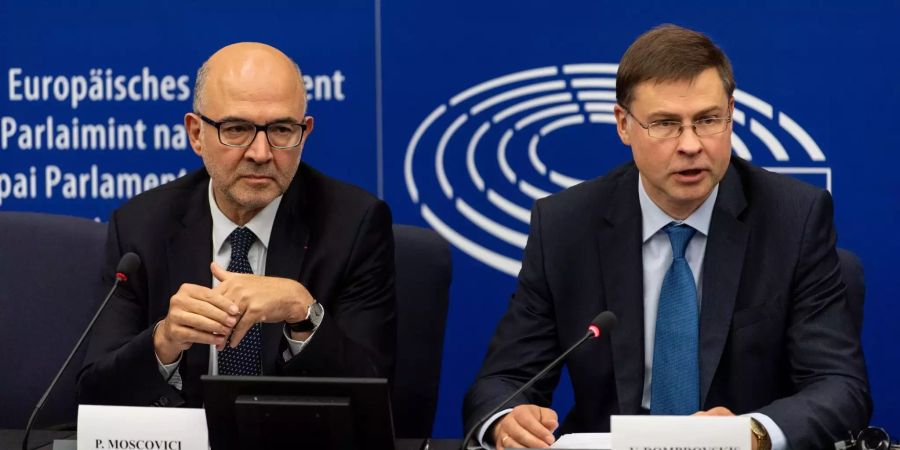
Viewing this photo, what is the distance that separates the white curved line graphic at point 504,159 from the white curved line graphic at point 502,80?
17 centimetres

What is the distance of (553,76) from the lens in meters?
4.19

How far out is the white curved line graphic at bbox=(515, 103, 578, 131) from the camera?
4191 millimetres

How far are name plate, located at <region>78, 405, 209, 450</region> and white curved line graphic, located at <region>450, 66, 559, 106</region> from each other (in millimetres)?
2072

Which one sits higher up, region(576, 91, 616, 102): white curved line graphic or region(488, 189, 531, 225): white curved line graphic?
region(576, 91, 616, 102): white curved line graphic

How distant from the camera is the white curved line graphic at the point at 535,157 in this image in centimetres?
421

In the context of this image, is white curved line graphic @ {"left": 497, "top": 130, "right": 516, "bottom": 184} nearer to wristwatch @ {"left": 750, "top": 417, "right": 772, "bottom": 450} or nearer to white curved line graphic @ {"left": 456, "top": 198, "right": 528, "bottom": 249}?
white curved line graphic @ {"left": 456, "top": 198, "right": 528, "bottom": 249}

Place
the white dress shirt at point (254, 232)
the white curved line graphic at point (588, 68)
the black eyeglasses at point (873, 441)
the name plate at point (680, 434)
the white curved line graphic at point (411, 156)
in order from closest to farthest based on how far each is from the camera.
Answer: the name plate at point (680, 434) → the black eyeglasses at point (873, 441) → the white dress shirt at point (254, 232) → the white curved line graphic at point (588, 68) → the white curved line graphic at point (411, 156)

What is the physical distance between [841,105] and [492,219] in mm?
1188

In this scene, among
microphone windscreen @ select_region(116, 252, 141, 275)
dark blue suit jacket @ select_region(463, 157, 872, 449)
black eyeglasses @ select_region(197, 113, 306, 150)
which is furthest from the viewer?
black eyeglasses @ select_region(197, 113, 306, 150)

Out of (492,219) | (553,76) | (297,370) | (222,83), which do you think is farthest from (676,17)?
(297,370)

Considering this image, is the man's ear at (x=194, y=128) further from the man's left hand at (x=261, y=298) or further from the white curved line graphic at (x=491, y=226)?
the white curved line graphic at (x=491, y=226)

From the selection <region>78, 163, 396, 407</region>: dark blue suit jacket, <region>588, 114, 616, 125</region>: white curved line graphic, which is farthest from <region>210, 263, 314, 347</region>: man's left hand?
<region>588, 114, 616, 125</region>: white curved line graphic

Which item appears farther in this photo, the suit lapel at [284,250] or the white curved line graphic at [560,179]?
the white curved line graphic at [560,179]

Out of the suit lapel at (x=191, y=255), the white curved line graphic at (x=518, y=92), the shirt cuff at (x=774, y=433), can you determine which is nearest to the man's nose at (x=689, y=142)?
the shirt cuff at (x=774, y=433)
